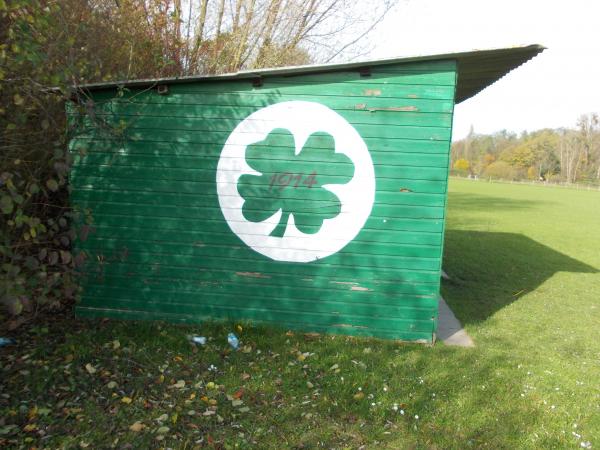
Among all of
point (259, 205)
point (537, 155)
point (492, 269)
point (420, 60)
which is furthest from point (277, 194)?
point (537, 155)

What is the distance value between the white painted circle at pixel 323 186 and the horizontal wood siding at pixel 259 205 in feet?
0.25

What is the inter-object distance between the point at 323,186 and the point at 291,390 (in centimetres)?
227

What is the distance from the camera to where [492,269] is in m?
10.8

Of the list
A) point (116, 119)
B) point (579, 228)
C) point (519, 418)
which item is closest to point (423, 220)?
point (519, 418)

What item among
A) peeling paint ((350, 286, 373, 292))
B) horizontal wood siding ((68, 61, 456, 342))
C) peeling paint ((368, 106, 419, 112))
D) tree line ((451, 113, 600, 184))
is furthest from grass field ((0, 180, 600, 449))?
tree line ((451, 113, 600, 184))

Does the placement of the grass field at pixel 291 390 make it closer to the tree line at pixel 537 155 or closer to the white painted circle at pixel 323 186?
the white painted circle at pixel 323 186

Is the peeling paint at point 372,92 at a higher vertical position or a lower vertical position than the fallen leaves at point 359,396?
higher

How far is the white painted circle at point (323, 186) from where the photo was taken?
213 inches

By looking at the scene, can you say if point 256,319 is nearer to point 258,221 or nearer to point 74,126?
point 258,221

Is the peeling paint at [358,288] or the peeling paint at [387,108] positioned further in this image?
the peeling paint at [358,288]

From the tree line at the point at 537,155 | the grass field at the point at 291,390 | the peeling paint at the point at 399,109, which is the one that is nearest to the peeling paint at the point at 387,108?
the peeling paint at the point at 399,109

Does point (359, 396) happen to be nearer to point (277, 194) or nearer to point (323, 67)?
point (277, 194)

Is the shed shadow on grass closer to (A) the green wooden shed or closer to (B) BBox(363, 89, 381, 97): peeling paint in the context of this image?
(A) the green wooden shed

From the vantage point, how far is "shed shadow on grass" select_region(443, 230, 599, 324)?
7918mm
